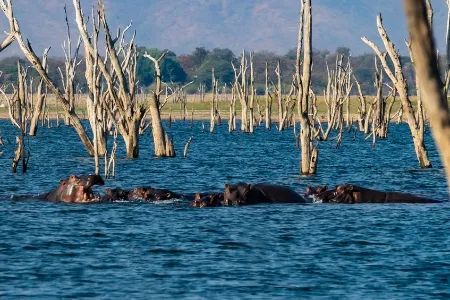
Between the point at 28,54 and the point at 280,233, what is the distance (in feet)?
53.3

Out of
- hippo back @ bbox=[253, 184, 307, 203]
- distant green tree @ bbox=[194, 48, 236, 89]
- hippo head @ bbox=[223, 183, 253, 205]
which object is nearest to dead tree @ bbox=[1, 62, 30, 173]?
hippo head @ bbox=[223, 183, 253, 205]

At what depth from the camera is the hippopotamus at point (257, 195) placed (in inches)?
762

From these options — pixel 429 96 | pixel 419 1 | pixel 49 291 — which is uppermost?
pixel 419 1

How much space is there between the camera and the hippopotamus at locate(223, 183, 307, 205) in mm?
19344

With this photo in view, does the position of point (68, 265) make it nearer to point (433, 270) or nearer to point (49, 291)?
point (49, 291)

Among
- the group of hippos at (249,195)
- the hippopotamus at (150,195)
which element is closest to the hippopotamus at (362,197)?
the group of hippos at (249,195)

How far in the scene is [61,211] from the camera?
1838 centimetres

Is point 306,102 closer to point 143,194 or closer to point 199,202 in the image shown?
point 143,194

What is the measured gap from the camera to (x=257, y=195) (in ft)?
64.5

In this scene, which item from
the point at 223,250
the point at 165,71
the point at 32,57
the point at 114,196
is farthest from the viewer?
the point at 165,71

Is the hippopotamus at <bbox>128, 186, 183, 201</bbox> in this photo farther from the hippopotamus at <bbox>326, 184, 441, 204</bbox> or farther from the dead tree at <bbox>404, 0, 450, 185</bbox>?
the dead tree at <bbox>404, 0, 450, 185</bbox>

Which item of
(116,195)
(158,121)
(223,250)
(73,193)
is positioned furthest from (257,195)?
(158,121)

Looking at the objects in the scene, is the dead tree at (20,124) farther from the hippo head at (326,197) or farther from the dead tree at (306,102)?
the hippo head at (326,197)

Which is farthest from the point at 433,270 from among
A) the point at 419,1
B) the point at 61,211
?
the point at 419,1
